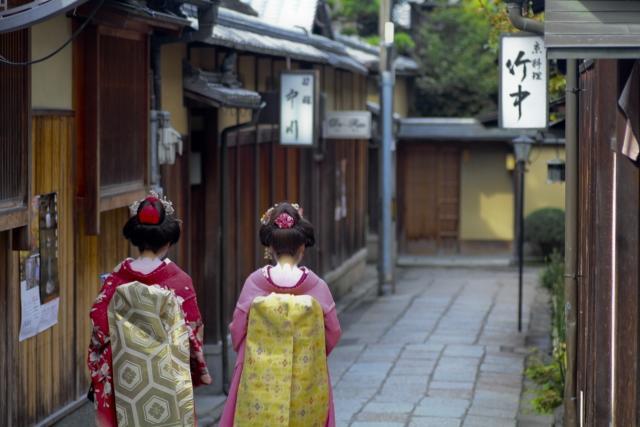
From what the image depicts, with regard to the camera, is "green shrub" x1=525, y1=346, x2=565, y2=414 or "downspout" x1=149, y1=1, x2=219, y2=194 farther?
"green shrub" x1=525, y1=346, x2=565, y2=414

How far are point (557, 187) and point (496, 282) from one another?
19.0 ft

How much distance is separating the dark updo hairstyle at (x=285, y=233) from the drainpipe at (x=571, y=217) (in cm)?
318

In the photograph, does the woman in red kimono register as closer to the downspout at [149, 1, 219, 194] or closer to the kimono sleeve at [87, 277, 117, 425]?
the kimono sleeve at [87, 277, 117, 425]

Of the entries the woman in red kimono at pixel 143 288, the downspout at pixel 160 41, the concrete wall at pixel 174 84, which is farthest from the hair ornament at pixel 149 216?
the concrete wall at pixel 174 84

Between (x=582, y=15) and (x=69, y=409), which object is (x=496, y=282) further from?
(x=582, y=15)

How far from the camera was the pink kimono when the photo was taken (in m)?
7.38

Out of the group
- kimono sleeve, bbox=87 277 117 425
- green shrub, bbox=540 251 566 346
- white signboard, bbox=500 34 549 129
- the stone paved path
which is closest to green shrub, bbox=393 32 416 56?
the stone paved path

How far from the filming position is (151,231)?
24.3 feet

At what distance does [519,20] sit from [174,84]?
3.88 metres

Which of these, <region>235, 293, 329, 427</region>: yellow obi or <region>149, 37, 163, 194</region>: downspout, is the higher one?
<region>149, 37, 163, 194</region>: downspout

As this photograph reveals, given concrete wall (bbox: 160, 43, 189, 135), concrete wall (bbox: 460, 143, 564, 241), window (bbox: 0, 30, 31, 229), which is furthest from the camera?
concrete wall (bbox: 460, 143, 564, 241)

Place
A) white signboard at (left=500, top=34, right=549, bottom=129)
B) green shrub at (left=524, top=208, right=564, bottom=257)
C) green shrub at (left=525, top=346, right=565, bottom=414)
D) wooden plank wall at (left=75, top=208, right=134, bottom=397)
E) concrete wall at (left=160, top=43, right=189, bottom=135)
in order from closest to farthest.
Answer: wooden plank wall at (left=75, top=208, right=134, bottom=397) → green shrub at (left=525, top=346, right=565, bottom=414) → white signboard at (left=500, top=34, right=549, bottom=129) → concrete wall at (left=160, top=43, right=189, bottom=135) → green shrub at (left=524, top=208, right=564, bottom=257)

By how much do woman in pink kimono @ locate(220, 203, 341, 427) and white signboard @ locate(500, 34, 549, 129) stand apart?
213 inches

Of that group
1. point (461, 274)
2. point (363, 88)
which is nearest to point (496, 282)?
point (461, 274)
